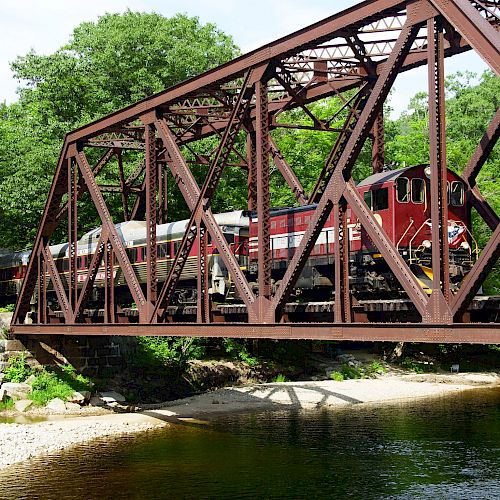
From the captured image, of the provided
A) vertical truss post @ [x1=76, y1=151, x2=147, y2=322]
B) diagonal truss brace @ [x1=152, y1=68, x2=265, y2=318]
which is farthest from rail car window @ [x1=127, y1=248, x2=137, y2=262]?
diagonal truss brace @ [x1=152, y1=68, x2=265, y2=318]

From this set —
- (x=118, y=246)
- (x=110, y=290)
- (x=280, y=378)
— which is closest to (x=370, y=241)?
(x=118, y=246)

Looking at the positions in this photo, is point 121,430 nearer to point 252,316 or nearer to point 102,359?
point 102,359

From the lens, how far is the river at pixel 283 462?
2123 cm

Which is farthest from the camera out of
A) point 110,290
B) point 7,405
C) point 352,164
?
point 7,405

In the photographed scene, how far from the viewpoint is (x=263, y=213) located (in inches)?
765

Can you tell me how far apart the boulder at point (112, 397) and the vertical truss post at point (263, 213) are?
18667 millimetres

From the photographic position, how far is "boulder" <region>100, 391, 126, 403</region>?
36.2 m

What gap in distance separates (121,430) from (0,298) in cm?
1846

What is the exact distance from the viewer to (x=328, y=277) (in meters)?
24.3

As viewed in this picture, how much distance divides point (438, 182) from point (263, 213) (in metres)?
5.79

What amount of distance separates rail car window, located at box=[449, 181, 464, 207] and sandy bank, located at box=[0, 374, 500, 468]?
48.0 ft

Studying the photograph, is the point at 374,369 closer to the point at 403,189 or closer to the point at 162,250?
the point at 162,250

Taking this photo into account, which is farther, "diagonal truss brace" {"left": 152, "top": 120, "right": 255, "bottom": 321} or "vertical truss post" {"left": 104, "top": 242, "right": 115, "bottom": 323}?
"vertical truss post" {"left": 104, "top": 242, "right": 115, "bottom": 323}

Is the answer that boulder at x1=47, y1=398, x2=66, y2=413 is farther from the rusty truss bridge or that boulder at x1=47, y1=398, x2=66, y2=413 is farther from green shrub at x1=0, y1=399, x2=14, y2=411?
the rusty truss bridge
